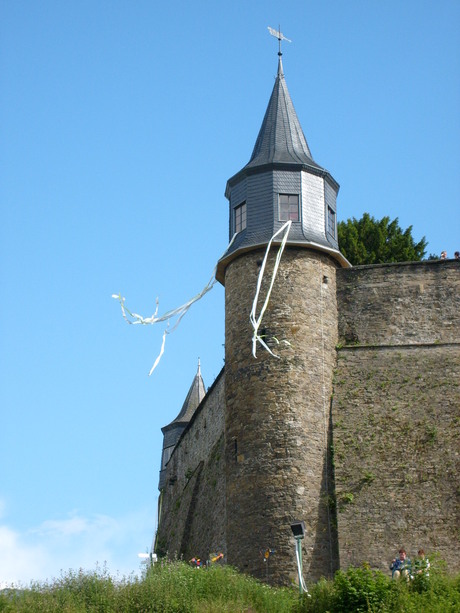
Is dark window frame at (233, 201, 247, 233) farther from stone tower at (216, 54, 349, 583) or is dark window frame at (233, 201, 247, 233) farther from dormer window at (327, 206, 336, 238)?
dormer window at (327, 206, 336, 238)

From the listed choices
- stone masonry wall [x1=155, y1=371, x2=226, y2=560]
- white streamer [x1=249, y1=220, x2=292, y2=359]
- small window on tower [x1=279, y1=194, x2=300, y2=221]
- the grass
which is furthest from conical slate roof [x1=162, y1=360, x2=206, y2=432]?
the grass

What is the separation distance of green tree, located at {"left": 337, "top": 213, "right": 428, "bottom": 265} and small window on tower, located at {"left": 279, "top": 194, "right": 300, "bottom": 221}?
34.3 feet

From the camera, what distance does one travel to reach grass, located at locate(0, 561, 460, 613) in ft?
74.6

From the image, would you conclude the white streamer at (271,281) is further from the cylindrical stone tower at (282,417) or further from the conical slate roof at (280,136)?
the conical slate roof at (280,136)

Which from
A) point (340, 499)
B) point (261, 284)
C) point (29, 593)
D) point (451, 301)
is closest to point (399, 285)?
→ point (451, 301)

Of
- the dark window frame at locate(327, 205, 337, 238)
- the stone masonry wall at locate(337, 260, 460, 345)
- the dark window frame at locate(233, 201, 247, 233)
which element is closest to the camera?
the stone masonry wall at locate(337, 260, 460, 345)

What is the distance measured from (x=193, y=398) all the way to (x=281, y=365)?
2567 centimetres

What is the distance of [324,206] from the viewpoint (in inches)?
1236

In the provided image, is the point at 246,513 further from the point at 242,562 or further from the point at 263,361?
the point at 263,361

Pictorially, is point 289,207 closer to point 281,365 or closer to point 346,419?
point 281,365

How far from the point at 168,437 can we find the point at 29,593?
31.0 metres

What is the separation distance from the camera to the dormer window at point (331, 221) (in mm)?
31406

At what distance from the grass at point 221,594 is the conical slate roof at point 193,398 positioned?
28.4 metres

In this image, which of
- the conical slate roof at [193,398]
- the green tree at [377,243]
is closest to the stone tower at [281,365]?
the green tree at [377,243]
